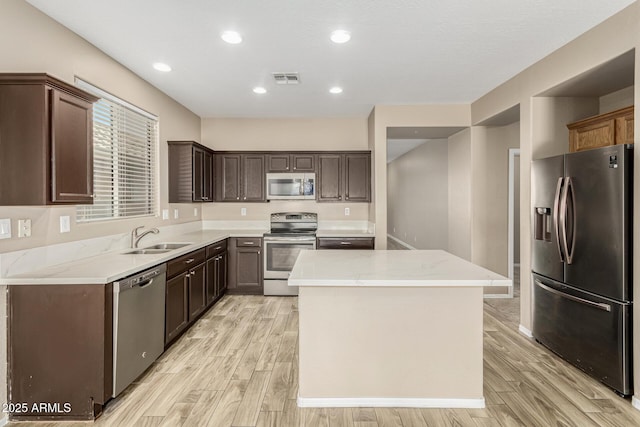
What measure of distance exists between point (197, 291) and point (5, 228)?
6.24 ft

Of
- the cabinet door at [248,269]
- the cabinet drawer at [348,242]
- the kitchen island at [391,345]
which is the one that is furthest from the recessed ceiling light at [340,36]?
the cabinet door at [248,269]

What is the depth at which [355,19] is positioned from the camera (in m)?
2.50

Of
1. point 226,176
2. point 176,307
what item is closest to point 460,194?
point 226,176

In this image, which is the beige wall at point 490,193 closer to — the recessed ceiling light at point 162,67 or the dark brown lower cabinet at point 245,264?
the dark brown lower cabinet at point 245,264

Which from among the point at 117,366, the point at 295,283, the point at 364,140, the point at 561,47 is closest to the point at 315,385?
the point at 295,283

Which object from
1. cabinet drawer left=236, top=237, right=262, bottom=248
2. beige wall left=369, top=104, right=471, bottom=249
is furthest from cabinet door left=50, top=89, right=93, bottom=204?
beige wall left=369, top=104, right=471, bottom=249

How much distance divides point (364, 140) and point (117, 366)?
14.5ft

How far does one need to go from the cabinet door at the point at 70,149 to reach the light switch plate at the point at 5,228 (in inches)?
12.9

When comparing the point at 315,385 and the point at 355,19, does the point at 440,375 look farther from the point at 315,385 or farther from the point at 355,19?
the point at 355,19

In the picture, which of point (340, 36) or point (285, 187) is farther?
point (285, 187)

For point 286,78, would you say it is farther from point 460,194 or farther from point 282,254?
point 460,194

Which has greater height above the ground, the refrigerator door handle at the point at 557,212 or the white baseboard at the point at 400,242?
the refrigerator door handle at the point at 557,212

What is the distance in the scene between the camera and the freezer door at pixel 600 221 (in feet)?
7.57

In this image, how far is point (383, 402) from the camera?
7.37ft
